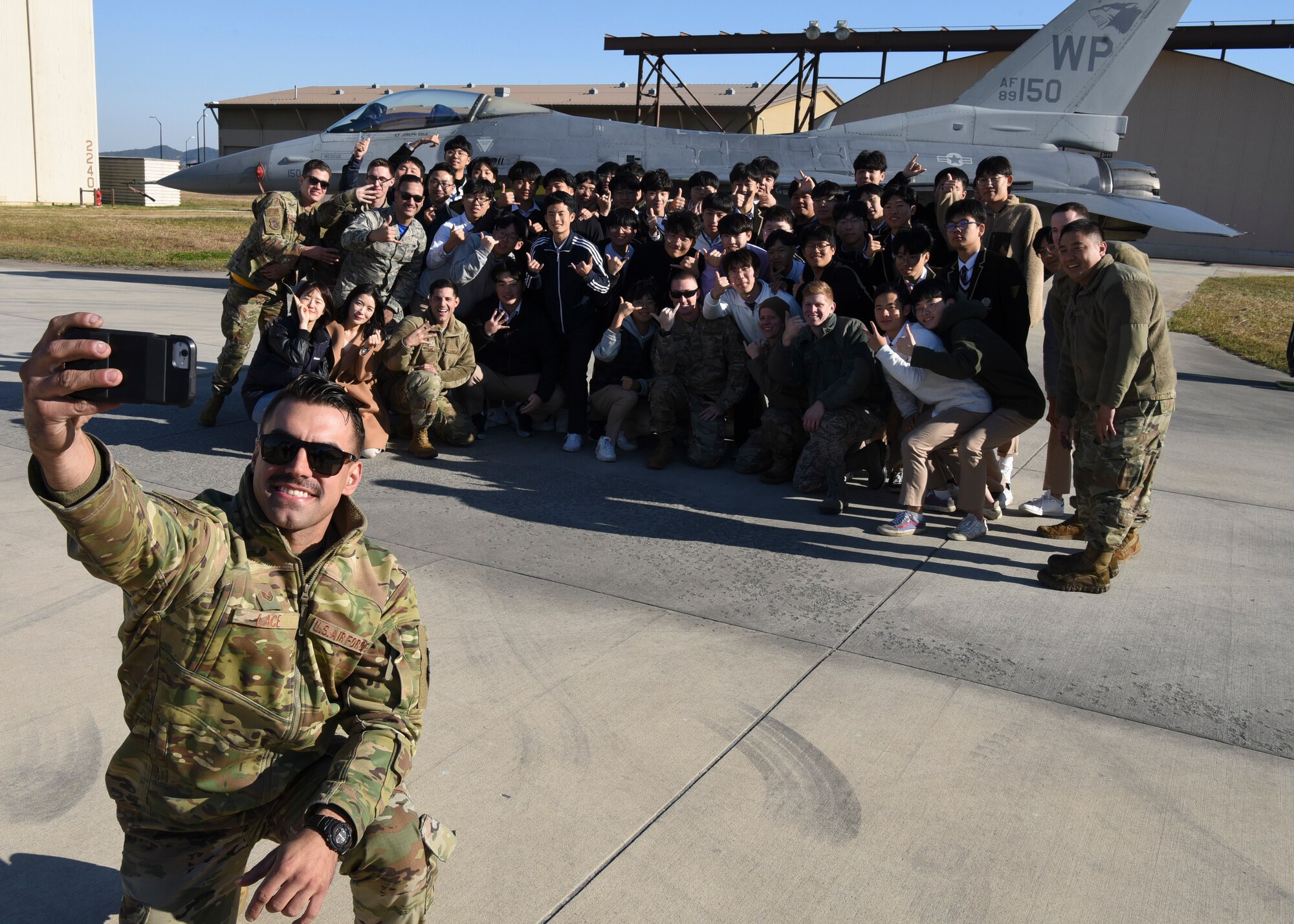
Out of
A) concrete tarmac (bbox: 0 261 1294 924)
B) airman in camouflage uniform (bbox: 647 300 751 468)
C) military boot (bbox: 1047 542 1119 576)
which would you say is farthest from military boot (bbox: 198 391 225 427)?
military boot (bbox: 1047 542 1119 576)

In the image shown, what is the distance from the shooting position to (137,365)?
63.7 inches

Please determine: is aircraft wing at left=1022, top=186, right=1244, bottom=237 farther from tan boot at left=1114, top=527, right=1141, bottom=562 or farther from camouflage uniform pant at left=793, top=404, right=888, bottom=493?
tan boot at left=1114, top=527, right=1141, bottom=562

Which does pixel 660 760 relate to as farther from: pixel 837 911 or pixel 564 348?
pixel 564 348

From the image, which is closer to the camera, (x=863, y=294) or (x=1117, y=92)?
(x=863, y=294)

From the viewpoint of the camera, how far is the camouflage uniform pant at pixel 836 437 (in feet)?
20.5

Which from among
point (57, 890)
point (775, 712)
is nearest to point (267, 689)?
point (57, 890)

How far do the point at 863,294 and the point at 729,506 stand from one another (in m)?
1.91

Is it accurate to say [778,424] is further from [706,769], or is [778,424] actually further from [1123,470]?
[706,769]

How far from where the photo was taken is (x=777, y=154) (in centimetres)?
1659

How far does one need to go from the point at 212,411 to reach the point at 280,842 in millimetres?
6199

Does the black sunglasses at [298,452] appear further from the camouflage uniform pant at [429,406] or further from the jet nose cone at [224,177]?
the jet nose cone at [224,177]

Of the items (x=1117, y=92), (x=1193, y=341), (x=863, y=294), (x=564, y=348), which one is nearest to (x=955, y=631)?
(x=863, y=294)

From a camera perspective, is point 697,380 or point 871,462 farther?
point 697,380

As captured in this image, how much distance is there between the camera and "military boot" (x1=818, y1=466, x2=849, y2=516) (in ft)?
20.1
